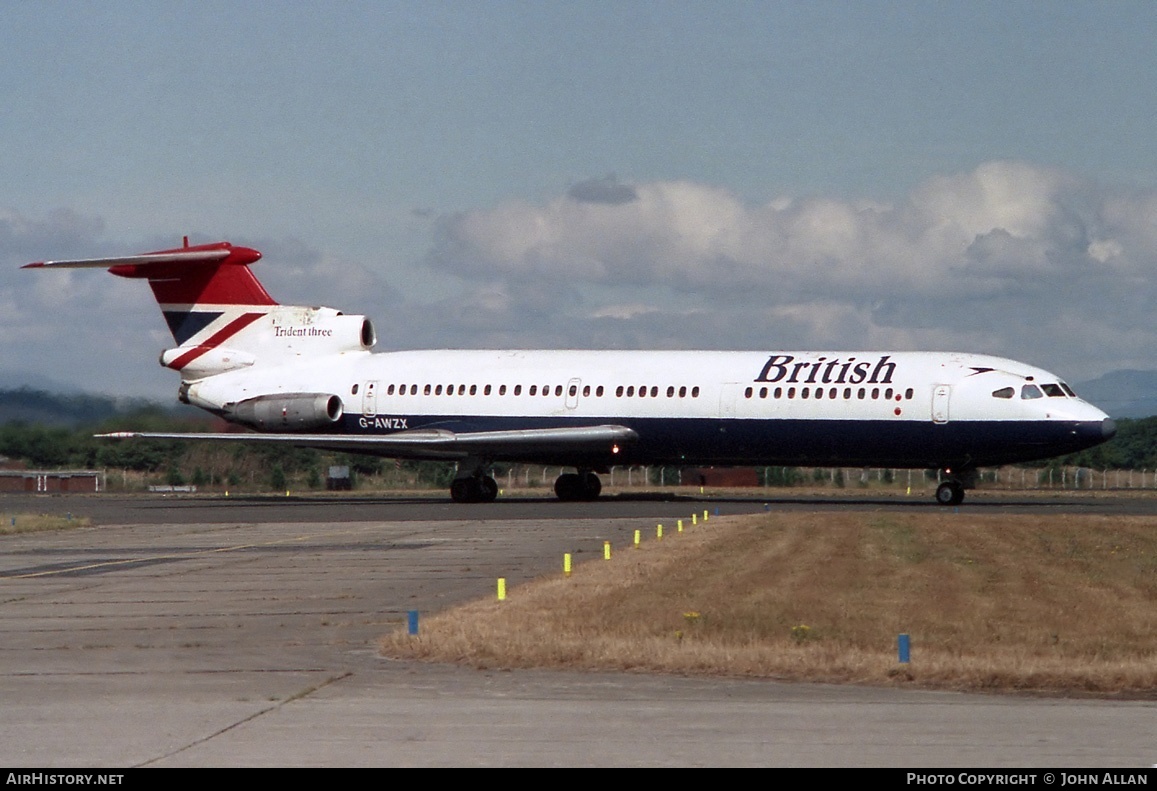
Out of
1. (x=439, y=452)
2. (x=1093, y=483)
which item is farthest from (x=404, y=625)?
(x=1093, y=483)

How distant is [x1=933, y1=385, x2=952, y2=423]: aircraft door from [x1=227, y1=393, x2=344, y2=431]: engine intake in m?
17.7

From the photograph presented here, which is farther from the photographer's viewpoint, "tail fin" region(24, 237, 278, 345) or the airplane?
"tail fin" region(24, 237, 278, 345)

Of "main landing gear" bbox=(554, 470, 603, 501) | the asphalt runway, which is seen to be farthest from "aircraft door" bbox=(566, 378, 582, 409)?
the asphalt runway

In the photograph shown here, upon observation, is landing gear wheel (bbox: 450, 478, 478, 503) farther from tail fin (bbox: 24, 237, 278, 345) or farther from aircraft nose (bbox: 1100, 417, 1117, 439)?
aircraft nose (bbox: 1100, 417, 1117, 439)

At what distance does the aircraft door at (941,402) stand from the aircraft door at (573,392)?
1035 cm

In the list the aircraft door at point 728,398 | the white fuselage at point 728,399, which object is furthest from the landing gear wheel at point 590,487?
the aircraft door at point 728,398

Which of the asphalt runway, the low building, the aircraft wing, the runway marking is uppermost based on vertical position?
the aircraft wing

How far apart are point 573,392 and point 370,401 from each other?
639 cm

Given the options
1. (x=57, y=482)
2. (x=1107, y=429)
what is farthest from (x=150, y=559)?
(x=57, y=482)

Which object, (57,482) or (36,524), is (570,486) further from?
(57,482)

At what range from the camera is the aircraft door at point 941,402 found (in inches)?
1624

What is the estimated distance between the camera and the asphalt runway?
9.89 m
